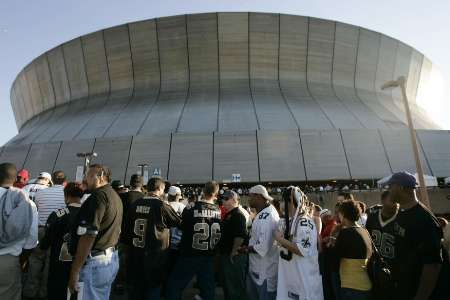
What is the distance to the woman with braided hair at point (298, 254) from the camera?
11.9ft

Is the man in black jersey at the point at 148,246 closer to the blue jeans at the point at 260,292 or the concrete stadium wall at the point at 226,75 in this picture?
the blue jeans at the point at 260,292

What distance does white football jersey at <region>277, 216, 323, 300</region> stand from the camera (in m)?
3.63

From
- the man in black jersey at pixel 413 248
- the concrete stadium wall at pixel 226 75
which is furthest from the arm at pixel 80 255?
the concrete stadium wall at pixel 226 75

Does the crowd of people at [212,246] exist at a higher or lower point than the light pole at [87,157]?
lower

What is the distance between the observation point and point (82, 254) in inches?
120

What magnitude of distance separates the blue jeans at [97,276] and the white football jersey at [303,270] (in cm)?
186

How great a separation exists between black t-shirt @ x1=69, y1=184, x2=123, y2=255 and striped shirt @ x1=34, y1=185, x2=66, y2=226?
6.62 ft

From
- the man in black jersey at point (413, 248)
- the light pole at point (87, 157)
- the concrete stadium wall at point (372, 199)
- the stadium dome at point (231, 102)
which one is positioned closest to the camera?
the man in black jersey at point (413, 248)

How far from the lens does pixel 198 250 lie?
14.9 ft

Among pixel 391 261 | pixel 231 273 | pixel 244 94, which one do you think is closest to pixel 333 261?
pixel 391 261

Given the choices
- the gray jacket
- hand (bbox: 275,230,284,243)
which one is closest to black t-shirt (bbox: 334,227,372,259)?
hand (bbox: 275,230,284,243)

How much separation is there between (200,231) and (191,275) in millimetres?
594

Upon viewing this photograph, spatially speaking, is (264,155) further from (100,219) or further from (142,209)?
(100,219)

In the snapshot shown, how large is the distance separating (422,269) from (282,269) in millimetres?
1661
